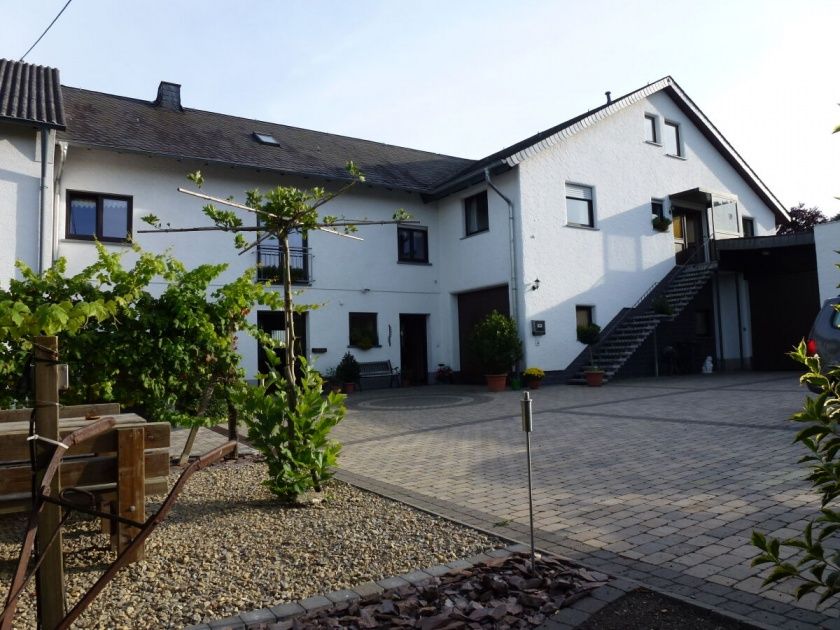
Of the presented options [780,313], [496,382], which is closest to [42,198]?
[496,382]

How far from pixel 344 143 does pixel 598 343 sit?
10.7m

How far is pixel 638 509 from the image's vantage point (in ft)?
15.3

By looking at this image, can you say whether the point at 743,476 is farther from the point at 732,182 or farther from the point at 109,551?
the point at 732,182

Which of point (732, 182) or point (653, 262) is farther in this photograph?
point (732, 182)

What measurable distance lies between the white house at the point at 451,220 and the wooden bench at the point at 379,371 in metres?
0.23

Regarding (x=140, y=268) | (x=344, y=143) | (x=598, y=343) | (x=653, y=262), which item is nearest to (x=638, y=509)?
(x=140, y=268)

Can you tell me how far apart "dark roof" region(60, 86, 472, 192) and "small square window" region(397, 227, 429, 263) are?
1451 millimetres

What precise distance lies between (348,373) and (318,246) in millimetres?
3705

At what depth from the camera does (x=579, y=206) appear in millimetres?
18578

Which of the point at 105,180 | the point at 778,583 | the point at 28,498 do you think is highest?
the point at 105,180

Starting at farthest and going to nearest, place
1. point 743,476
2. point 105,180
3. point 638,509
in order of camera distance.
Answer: point 105,180 < point 743,476 < point 638,509

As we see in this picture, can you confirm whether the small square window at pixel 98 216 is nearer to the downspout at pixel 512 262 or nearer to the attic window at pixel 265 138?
the attic window at pixel 265 138

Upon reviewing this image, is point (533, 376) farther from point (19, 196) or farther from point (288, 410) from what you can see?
point (19, 196)

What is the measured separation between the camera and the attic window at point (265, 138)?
18.1 m
